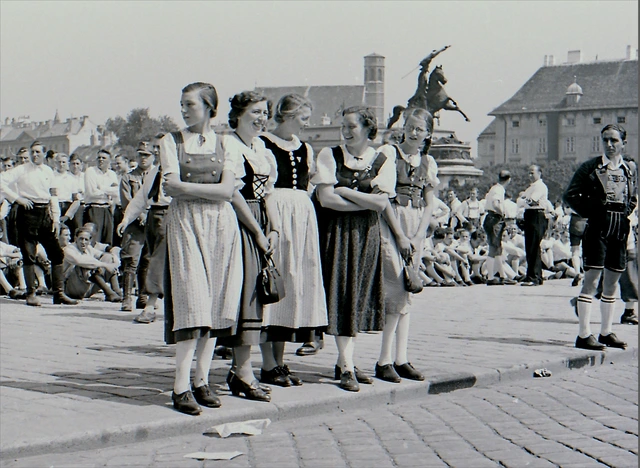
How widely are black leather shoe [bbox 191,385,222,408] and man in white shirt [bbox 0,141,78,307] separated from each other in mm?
7275

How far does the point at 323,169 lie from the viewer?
284 inches

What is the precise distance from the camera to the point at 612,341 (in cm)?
999

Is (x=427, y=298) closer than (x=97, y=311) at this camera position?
No

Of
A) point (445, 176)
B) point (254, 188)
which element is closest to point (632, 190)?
point (254, 188)

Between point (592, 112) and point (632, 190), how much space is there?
117m

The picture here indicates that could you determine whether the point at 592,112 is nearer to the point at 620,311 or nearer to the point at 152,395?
the point at 620,311

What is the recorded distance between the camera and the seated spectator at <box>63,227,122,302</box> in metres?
14.2

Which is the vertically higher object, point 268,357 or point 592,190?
point 592,190

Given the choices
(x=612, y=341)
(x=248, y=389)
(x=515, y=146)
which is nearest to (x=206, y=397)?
(x=248, y=389)

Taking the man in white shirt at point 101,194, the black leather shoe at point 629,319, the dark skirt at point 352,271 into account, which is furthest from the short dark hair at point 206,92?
the man in white shirt at point 101,194

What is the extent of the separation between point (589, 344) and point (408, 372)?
2.75m

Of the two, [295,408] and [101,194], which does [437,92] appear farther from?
[295,408]

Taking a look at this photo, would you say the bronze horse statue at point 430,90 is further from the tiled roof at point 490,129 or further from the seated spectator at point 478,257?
the tiled roof at point 490,129

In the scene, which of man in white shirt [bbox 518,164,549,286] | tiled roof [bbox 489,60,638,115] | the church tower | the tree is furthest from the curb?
the church tower
